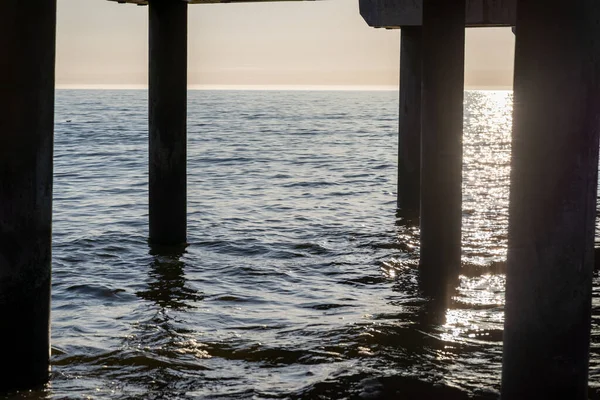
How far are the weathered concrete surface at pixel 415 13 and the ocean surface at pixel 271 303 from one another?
131 inches

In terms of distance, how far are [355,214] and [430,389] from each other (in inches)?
419

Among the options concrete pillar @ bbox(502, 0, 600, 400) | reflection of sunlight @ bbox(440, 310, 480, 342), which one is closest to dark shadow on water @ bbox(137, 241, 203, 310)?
reflection of sunlight @ bbox(440, 310, 480, 342)

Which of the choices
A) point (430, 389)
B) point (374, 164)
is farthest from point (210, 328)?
point (374, 164)

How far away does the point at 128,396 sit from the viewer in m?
6.28

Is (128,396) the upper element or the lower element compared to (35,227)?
lower

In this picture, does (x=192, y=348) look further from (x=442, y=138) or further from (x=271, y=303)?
(x=442, y=138)

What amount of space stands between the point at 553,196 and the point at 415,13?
9.49 metres

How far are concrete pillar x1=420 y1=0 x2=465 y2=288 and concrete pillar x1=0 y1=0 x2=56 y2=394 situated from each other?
4.35m

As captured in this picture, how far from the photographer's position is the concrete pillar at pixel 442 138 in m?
8.66

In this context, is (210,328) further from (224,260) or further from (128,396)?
(224,260)

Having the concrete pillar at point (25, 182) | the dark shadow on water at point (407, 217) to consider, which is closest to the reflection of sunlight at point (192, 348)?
the concrete pillar at point (25, 182)

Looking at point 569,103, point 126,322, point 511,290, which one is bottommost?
point 126,322

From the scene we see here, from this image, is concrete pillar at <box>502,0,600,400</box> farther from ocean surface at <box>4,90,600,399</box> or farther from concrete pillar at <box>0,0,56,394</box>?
concrete pillar at <box>0,0,56,394</box>

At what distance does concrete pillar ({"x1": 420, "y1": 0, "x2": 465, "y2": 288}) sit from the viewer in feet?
28.4
